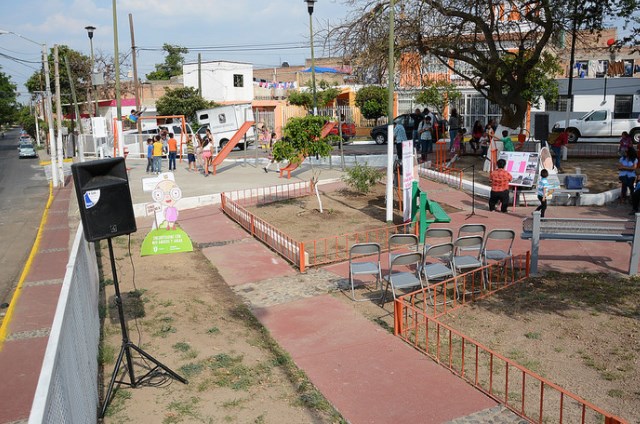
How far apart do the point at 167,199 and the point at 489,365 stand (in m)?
7.98

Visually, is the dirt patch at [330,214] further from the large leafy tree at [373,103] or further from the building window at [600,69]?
the building window at [600,69]

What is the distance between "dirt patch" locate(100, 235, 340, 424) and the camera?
6.22 metres

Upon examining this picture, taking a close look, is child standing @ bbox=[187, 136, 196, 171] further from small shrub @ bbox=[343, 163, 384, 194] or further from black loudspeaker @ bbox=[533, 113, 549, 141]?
black loudspeaker @ bbox=[533, 113, 549, 141]

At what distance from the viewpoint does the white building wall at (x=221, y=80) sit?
51.4 m

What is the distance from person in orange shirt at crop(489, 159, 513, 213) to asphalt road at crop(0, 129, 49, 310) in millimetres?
11526

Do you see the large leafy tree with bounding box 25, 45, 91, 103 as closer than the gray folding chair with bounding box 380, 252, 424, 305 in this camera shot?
No

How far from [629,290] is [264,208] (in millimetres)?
10256

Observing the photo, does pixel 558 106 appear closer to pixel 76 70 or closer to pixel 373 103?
pixel 373 103

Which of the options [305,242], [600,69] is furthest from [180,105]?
[305,242]

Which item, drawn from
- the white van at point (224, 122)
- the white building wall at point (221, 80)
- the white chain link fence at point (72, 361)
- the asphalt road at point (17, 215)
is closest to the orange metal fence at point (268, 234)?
the white chain link fence at point (72, 361)

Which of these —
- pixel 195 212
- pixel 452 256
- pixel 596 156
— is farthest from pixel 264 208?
pixel 596 156

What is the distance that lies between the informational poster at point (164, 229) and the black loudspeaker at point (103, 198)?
5687 mm

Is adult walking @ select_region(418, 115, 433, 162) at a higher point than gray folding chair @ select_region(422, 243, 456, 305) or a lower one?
higher

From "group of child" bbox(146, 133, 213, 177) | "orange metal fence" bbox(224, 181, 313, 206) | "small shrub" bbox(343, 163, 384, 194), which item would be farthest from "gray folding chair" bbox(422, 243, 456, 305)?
"group of child" bbox(146, 133, 213, 177)
